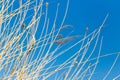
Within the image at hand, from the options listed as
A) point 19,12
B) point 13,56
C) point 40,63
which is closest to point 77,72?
point 40,63

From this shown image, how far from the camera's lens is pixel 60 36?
1.17 meters

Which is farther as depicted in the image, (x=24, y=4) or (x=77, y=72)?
(x=24, y=4)

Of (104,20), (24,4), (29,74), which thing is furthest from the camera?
(24,4)

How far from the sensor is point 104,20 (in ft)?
4.05

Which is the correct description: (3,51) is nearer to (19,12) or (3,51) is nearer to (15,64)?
(15,64)

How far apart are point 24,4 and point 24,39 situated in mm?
197

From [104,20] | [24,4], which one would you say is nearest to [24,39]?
[24,4]

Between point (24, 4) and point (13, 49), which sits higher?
point (24, 4)

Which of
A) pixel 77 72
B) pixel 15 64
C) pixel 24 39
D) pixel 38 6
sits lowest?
pixel 77 72

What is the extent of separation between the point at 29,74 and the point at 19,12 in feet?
1.13

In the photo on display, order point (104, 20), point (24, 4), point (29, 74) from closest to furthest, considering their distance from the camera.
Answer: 1. point (29, 74)
2. point (104, 20)
3. point (24, 4)

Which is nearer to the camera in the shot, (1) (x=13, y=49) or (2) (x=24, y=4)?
(1) (x=13, y=49)

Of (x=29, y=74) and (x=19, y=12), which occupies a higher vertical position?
(x=19, y=12)

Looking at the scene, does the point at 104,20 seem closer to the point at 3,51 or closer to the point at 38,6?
the point at 38,6
